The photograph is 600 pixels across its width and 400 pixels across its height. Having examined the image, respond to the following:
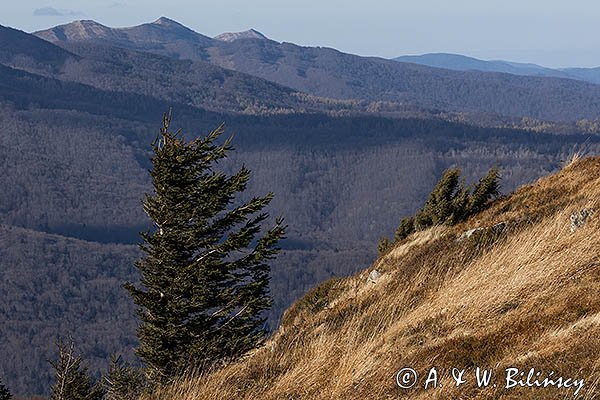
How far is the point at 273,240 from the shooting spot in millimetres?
15609

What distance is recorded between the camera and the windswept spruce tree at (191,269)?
13.9m

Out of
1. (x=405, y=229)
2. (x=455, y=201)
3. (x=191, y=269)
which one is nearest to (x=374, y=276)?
(x=455, y=201)

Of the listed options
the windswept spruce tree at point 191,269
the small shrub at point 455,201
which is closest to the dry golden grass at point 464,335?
the windswept spruce tree at point 191,269

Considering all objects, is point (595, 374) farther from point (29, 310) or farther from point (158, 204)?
point (29, 310)

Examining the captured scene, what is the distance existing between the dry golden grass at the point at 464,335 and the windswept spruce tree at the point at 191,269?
13.8ft

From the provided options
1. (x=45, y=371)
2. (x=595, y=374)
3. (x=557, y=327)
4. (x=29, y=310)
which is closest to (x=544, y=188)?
(x=557, y=327)

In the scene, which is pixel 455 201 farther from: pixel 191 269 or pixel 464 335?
pixel 464 335

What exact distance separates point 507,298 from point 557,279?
752 millimetres

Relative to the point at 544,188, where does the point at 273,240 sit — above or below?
below

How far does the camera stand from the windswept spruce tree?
547 inches
